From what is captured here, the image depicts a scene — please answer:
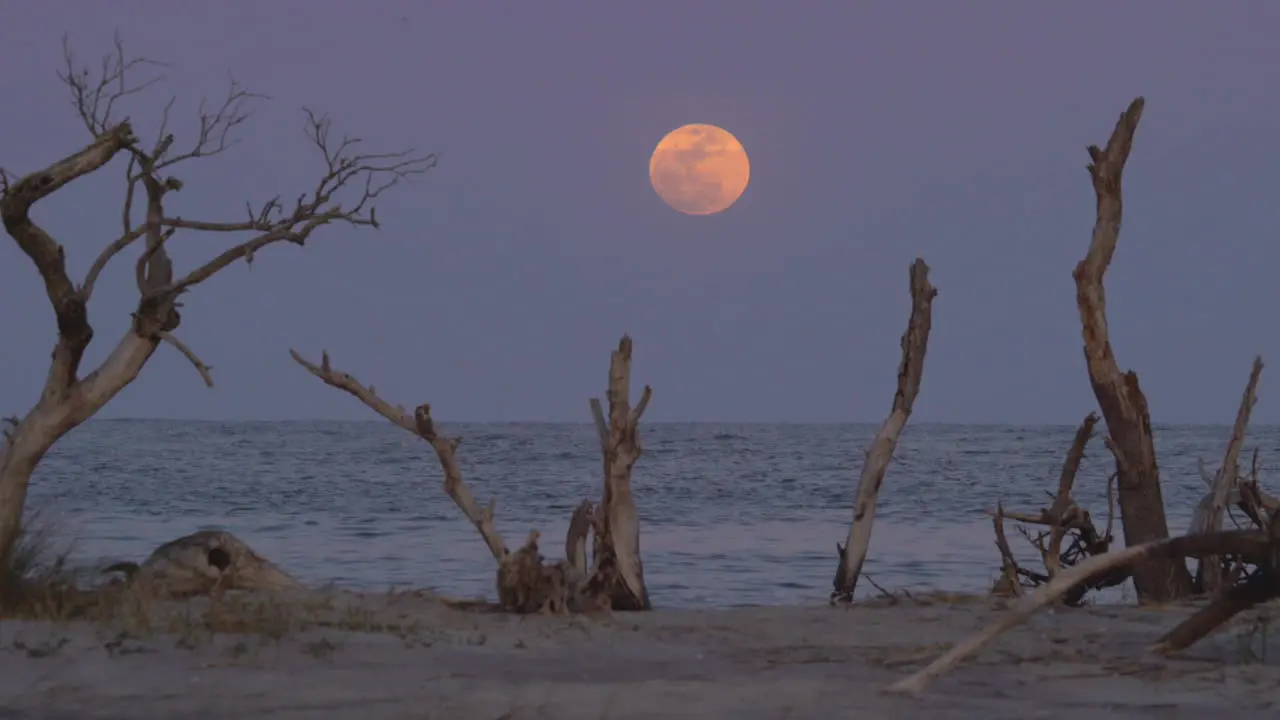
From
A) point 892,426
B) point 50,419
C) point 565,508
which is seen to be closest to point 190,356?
point 50,419

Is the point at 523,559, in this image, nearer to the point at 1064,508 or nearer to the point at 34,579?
the point at 34,579

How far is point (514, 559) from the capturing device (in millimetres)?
11883

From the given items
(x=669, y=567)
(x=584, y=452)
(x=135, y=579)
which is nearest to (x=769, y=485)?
(x=669, y=567)

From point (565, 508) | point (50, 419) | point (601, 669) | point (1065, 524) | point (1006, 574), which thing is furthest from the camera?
point (565, 508)

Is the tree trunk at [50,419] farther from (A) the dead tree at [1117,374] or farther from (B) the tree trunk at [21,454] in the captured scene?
(A) the dead tree at [1117,374]

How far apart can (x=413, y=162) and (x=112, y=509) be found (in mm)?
16449

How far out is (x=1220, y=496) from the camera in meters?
12.8

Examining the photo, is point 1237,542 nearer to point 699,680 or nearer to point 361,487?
point 699,680

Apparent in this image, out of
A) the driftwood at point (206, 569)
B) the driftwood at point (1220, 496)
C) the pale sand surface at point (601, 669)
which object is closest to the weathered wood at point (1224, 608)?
the pale sand surface at point (601, 669)

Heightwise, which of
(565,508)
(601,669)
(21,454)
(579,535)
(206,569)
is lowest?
(565,508)

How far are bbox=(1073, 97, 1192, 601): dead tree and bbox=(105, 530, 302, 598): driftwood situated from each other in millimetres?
7372

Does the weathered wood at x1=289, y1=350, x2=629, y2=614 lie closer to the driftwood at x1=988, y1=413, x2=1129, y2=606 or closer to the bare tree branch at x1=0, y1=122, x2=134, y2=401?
the bare tree branch at x1=0, y1=122, x2=134, y2=401

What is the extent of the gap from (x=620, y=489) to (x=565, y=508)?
16.5 m

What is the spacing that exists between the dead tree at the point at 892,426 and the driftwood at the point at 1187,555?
219 inches
